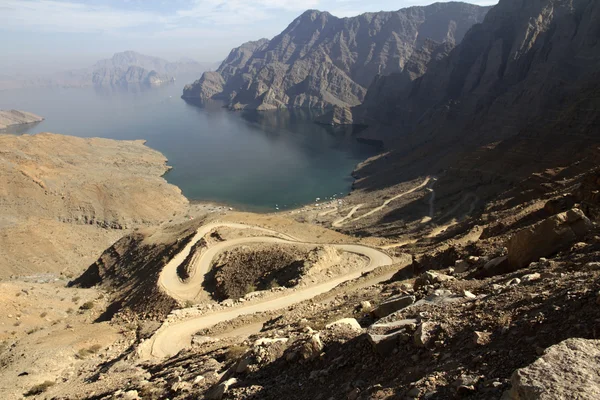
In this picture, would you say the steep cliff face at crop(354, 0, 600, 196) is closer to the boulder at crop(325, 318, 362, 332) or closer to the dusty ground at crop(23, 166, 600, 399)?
the dusty ground at crop(23, 166, 600, 399)

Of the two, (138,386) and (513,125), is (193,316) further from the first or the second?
(513,125)

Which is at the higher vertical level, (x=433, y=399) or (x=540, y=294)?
(x=540, y=294)

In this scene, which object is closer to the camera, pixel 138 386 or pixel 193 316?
pixel 138 386

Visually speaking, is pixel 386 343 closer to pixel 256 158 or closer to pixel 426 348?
pixel 426 348

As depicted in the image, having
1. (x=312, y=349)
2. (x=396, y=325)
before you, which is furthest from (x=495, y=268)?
(x=312, y=349)

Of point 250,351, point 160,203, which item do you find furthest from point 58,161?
point 250,351

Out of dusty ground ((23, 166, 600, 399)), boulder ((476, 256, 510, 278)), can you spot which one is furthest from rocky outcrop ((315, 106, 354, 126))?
boulder ((476, 256, 510, 278))

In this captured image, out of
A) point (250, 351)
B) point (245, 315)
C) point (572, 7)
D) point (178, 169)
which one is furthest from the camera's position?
point (178, 169)
